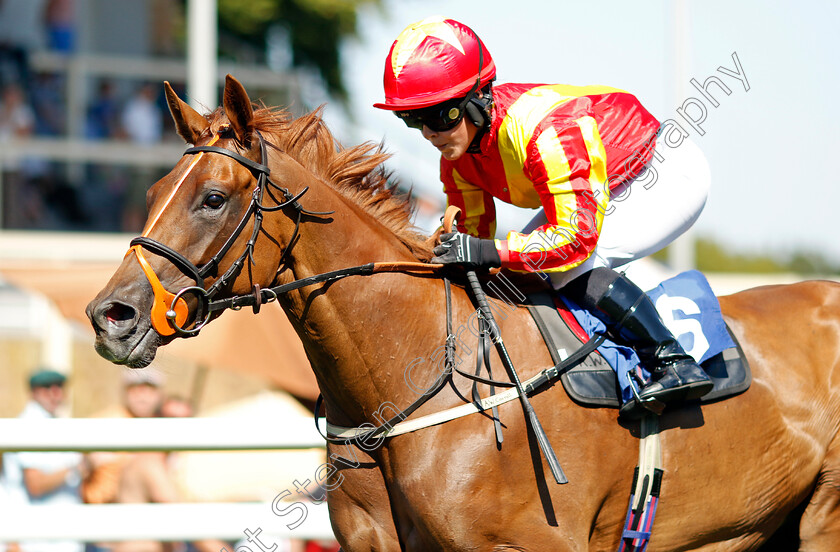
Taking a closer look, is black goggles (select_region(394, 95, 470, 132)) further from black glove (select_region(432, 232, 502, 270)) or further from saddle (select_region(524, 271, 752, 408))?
saddle (select_region(524, 271, 752, 408))

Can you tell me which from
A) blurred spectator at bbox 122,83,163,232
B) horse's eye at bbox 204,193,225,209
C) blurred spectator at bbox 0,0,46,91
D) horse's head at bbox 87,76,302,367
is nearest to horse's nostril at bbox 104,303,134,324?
horse's head at bbox 87,76,302,367

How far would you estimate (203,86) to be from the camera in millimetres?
8352

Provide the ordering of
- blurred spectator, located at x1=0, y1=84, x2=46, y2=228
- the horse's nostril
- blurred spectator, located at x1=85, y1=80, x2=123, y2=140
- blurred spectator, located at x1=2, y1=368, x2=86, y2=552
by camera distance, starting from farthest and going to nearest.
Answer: blurred spectator, located at x1=85, y1=80, x2=123, y2=140
blurred spectator, located at x1=0, y1=84, x2=46, y2=228
blurred spectator, located at x1=2, y1=368, x2=86, y2=552
the horse's nostril

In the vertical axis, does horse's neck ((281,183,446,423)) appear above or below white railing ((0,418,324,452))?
below

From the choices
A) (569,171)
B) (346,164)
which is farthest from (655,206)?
(346,164)

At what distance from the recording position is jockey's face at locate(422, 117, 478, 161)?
2.79m

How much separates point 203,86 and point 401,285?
20.8 feet

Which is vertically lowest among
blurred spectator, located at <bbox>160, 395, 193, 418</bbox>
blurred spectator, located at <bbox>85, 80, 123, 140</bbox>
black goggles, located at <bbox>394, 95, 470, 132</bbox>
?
black goggles, located at <bbox>394, 95, 470, 132</bbox>

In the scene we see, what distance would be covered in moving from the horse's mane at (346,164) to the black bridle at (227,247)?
143 mm

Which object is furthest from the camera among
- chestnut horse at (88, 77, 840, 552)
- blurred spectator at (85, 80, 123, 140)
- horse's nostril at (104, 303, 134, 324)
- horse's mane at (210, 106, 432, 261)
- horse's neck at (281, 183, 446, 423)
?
blurred spectator at (85, 80, 123, 140)

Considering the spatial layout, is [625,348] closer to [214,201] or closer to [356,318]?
[356,318]

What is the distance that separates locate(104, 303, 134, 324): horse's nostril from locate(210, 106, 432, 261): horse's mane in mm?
653

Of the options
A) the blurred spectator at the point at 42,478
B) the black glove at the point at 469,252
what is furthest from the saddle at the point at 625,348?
the blurred spectator at the point at 42,478

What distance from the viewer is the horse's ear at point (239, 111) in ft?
8.18
